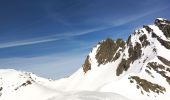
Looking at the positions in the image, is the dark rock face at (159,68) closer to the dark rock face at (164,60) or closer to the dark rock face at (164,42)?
the dark rock face at (164,60)

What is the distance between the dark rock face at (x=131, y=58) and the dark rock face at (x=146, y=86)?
1902 inches

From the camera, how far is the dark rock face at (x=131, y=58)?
7377 inches

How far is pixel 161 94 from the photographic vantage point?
135 meters

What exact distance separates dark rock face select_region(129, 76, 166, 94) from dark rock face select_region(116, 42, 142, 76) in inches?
1902

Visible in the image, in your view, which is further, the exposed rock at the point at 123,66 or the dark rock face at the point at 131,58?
the exposed rock at the point at 123,66

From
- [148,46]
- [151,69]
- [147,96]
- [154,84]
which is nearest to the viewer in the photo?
[147,96]

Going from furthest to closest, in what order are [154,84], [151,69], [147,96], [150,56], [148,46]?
[148,46]
[150,56]
[151,69]
[154,84]
[147,96]

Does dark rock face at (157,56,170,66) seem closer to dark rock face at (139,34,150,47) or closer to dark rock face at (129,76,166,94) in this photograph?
dark rock face at (139,34,150,47)

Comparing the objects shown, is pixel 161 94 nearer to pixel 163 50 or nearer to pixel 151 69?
pixel 151 69

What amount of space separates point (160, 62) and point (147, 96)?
38447 millimetres

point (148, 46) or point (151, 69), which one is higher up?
point (148, 46)

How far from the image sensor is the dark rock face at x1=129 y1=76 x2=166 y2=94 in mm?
132500

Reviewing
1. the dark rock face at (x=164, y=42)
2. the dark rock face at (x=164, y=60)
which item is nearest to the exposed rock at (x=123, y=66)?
the dark rock face at (x=164, y=42)

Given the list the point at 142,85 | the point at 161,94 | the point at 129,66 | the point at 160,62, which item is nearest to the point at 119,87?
the point at 142,85
